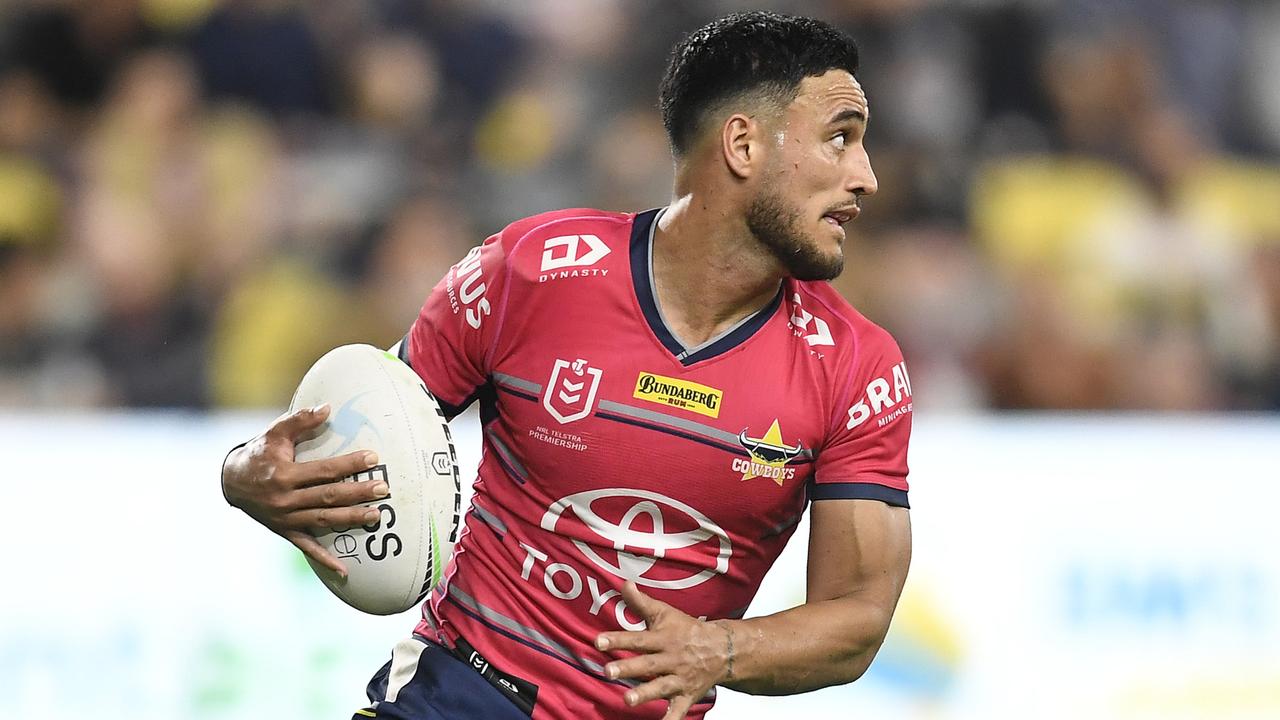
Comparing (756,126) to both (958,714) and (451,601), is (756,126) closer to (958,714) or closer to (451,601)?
(451,601)

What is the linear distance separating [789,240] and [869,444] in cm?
46

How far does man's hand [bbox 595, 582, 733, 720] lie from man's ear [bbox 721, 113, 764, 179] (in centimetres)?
94

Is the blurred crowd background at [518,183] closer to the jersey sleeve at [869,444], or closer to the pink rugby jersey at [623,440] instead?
the pink rugby jersey at [623,440]

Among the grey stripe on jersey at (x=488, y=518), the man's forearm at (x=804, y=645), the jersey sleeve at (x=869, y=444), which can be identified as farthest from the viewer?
the grey stripe on jersey at (x=488, y=518)

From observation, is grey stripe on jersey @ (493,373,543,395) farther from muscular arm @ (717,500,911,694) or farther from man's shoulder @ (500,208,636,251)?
muscular arm @ (717,500,911,694)

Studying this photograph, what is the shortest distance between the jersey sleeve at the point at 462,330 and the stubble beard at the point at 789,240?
0.56m

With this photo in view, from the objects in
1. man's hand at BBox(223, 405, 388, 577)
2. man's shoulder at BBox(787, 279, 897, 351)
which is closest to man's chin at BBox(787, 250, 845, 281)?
man's shoulder at BBox(787, 279, 897, 351)

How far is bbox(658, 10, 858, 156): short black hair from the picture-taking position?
3.34 m

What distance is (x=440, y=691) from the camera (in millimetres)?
3357

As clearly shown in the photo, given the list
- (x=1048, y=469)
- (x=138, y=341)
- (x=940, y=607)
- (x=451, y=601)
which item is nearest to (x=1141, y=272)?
(x=1048, y=469)

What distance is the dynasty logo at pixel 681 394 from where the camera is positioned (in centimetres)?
331

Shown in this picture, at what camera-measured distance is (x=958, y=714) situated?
6.13 metres

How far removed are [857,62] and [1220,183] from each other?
17.8 feet

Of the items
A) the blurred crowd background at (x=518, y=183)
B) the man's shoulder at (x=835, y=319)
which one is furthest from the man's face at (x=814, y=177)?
the blurred crowd background at (x=518, y=183)
